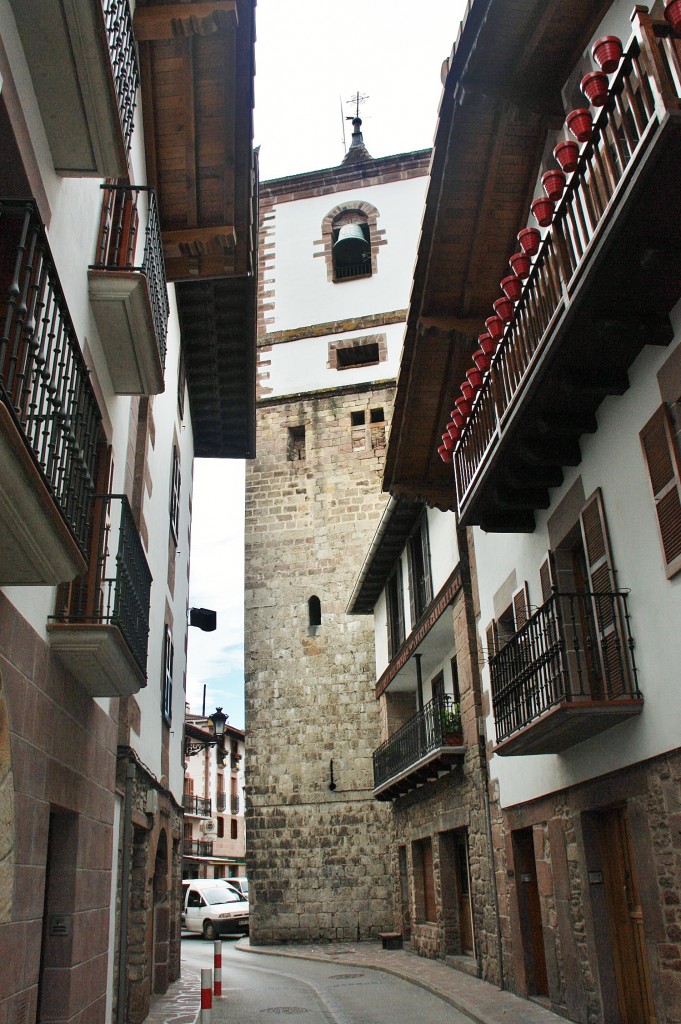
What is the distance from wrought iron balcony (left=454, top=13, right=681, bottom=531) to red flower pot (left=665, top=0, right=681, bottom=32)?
0.12m

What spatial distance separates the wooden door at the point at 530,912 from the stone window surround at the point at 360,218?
19451 millimetres

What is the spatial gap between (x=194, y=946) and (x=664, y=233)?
21992 mm

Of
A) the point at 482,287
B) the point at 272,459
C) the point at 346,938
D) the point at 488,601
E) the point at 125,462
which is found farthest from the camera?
the point at 272,459

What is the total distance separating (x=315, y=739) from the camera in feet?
72.2

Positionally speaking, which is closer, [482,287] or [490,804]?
[482,287]

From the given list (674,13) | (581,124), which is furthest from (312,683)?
(674,13)

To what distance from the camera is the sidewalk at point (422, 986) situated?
908 cm

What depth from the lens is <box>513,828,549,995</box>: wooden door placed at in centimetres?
1000

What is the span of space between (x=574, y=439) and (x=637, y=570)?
5.48 feet

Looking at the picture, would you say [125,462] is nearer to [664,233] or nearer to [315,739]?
[664,233]

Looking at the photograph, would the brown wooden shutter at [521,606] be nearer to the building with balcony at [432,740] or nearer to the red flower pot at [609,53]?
the building with balcony at [432,740]

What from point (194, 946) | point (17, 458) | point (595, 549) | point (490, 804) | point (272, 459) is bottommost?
point (194, 946)

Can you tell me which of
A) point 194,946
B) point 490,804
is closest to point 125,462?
point 490,804

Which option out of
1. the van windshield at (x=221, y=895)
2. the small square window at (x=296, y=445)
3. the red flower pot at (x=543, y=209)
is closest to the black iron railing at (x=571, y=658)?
the red flower pot at (x=543, y=209)
